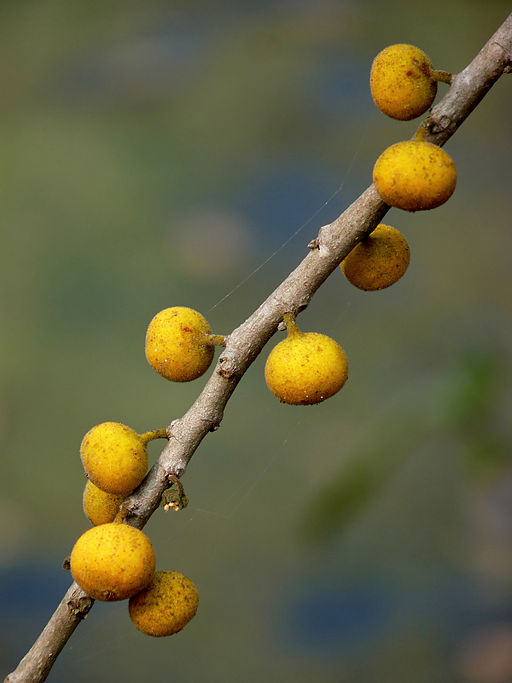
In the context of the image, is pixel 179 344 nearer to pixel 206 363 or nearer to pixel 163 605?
pixel 206 363

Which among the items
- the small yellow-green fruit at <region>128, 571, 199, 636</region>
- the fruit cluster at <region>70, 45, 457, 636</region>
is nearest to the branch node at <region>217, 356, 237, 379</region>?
the fruit cluster at <region>70, 45, 457, 636</region>

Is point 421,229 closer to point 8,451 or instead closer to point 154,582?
point 8,451

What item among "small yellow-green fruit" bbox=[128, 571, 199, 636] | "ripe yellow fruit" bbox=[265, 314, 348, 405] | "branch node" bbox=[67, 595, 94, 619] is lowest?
"small yellow-green fruit" bbox=[128, 571, 199, 636]

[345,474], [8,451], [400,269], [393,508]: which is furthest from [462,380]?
[8,451]

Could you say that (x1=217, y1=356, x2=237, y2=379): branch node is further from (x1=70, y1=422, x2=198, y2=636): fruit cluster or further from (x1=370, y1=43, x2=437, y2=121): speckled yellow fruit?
(x1=370, y1=43, x2=437, y2=121): speckled yellow fruit

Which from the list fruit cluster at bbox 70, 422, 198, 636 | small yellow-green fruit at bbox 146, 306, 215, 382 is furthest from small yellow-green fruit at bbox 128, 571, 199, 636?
small yellow-green fruit at bbox 146, 306, 215, 382

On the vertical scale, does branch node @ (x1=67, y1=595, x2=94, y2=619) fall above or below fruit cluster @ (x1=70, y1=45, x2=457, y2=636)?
below

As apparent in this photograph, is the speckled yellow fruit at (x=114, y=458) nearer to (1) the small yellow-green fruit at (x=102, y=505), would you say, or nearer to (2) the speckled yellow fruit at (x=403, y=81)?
(1) the small yellow-green fruit at (x=102, y=505)
